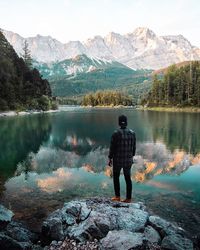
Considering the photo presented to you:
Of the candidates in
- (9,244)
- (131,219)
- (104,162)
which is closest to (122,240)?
(131,219)

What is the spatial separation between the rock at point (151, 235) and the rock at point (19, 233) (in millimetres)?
3906

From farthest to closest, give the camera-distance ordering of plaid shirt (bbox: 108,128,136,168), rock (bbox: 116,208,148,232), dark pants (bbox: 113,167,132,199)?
dark pants (bbox: 113,167,132,199) < plaid shirt (bbox: 108,128,136,168) < rock (bbox: 116,208,148,232)

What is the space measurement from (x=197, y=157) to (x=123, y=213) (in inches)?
770

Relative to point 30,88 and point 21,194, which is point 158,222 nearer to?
point 21,194

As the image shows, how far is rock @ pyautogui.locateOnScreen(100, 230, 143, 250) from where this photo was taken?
9.16 metres

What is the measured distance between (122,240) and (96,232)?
4.13ft

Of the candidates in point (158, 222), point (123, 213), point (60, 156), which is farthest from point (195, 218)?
point (60, 156)

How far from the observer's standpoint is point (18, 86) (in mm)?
123188

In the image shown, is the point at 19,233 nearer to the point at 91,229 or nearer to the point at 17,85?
the point at 91,229

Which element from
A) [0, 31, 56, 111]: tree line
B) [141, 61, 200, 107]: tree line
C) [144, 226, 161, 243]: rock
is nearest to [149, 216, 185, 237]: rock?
[144, 226, 161, 243]: rock

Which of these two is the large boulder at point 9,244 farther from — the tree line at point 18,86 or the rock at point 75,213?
the tree line at point 18,86

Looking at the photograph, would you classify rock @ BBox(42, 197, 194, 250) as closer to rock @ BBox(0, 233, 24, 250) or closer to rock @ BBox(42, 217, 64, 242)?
rock @ BBox(42, 217, 64, 242)

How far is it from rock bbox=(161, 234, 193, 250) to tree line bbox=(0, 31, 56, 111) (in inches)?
3750

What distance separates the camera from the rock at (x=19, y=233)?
10359 millimetres
